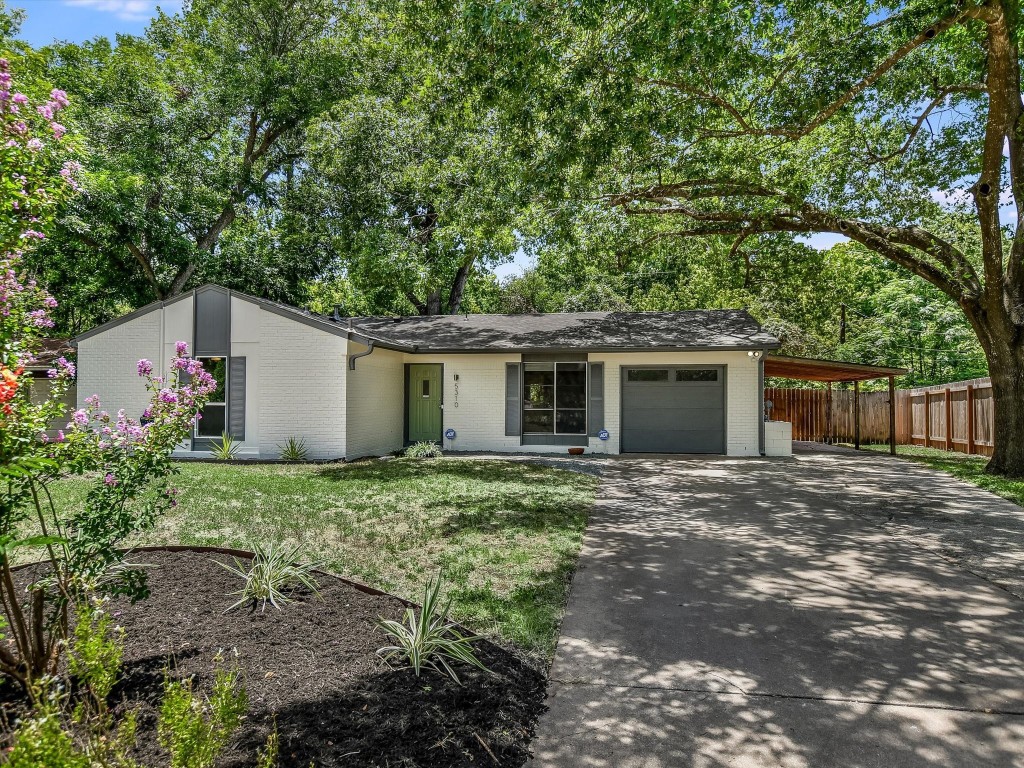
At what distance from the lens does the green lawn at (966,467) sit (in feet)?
30.2

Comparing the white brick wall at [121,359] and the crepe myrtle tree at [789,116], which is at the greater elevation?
the crepe myrtle tree at [789,116]

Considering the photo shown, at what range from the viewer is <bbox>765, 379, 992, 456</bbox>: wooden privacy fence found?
46.5ft

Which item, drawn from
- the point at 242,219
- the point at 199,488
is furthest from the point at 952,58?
the point at 242,219

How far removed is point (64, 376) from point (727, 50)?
8.55 meters

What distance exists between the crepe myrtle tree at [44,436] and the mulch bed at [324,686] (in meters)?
0.40

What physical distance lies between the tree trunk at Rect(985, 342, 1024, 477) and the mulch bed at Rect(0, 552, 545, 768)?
1179cm

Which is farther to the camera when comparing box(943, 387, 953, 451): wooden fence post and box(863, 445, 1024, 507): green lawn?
box(943, 387, 953, 451): wooden fence post

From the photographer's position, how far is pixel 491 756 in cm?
253

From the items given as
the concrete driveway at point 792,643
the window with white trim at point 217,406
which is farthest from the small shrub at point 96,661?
the window with white trim at point 217,406

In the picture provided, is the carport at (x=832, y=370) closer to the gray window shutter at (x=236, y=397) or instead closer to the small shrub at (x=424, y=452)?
the small shrub at (x=424, y=452)

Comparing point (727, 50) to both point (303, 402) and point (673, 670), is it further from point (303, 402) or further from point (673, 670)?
point (303, 402)

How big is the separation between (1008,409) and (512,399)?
990 centimetres

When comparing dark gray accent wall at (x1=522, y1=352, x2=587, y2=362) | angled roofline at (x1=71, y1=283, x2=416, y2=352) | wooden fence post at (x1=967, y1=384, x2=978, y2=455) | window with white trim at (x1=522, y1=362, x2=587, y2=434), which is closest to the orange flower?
angled roofline at (x1=71, y1=283, x2=416, y2=352)

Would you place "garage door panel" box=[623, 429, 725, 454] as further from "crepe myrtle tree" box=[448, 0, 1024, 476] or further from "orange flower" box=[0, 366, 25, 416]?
"orange flower" box=[0, 366, 25, 416]
